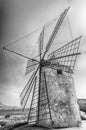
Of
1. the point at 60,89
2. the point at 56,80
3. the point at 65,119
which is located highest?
the point at 56,80

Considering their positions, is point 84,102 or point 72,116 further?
point 84,102

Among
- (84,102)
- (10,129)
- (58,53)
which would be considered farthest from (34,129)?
(84,102)

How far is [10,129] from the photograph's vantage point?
7.63 m

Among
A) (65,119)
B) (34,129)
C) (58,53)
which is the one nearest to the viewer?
(34,129)

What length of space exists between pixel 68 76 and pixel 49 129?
3866mm

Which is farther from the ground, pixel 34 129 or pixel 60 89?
pixel 60 89

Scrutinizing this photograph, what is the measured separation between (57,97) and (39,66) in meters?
2.39

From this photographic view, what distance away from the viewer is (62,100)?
802cm

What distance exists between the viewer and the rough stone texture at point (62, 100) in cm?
753

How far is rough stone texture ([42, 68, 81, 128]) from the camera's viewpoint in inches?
297

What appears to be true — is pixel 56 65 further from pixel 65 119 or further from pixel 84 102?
pixel 84 102

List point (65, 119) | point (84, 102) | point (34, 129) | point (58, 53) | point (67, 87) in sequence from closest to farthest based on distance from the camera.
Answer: point (34, 129) → point (65, 119) → point (67, 87) → point (58, 53) → point (84, 102)

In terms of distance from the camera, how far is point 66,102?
8.05 metres

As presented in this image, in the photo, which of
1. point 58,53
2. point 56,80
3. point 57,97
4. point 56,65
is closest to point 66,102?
point 57,97
